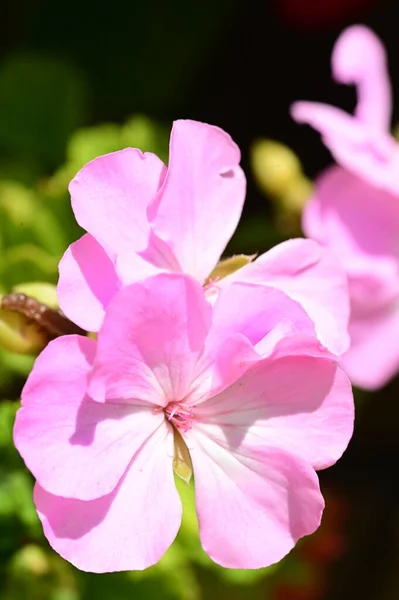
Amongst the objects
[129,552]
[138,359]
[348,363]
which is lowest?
[348,363]

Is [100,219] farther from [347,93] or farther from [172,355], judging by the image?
[347,93]

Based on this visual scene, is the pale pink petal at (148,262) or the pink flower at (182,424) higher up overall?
the pale pink petal at (148,262)

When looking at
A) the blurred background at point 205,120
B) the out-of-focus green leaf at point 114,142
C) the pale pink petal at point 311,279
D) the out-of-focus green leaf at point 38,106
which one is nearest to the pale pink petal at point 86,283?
the pale pink petal at point 311,279

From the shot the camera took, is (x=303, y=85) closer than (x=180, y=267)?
No

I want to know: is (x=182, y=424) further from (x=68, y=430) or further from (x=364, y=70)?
(x=364, y=70)

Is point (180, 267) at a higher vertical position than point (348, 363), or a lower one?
higher

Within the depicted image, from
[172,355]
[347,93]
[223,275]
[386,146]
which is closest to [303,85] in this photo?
[347,93]

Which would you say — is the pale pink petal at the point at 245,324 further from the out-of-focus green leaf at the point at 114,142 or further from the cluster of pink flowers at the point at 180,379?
the out-of-focus green leaf at the point at 114,142

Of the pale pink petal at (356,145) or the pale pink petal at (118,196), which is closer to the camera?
the pale pink petal at (118,196)
